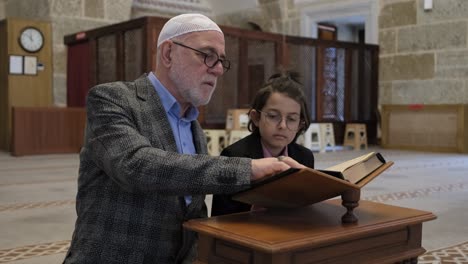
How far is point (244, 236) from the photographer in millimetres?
1202

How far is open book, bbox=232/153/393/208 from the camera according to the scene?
1233 mm

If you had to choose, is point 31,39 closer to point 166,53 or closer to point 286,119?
point 286,119

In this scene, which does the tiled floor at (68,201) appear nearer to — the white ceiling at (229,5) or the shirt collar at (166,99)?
the shirt collar at (166,99)

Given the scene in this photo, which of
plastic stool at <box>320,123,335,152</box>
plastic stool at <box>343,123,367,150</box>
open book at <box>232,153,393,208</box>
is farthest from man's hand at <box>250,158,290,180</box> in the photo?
plastic stool at <box>343,123,367,150</box>

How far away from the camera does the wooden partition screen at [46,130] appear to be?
859 cm

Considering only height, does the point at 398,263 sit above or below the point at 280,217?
below

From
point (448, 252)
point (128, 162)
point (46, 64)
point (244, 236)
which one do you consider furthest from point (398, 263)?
point (46, 64)

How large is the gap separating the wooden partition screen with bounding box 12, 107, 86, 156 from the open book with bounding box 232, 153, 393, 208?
309 inches

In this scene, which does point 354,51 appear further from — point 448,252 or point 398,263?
point 398,263

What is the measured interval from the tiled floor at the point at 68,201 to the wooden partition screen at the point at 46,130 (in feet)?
2.62

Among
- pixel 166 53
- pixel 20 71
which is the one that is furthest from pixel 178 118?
pixel 20 71

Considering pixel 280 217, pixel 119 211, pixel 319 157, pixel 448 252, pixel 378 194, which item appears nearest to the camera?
pixel 280 217

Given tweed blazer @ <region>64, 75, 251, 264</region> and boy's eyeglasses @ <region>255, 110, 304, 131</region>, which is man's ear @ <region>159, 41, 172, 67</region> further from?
boy's eyeglasses @ <region>255, 110, 304, 131</region>

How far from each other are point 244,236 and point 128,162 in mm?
389
